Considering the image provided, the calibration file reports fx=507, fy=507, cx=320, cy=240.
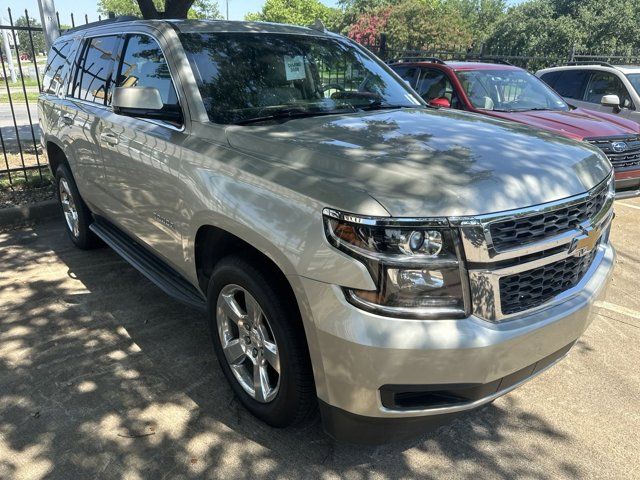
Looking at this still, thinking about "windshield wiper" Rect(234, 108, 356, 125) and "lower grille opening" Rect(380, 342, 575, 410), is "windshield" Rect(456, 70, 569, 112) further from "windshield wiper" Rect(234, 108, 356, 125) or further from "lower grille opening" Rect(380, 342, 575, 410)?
"lower grille opening" Rect(380, 342, 575, 410)

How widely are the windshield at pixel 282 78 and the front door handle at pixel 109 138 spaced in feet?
3.03

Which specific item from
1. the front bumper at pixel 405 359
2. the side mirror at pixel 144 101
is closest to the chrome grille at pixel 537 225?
the front bumper at pixel 405 359

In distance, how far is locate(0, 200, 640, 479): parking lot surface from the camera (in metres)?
2.44

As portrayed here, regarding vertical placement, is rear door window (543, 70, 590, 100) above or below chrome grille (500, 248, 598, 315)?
above

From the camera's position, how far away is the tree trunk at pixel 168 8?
262 inches

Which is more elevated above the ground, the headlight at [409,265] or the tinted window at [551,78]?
the tinted window at [551,78]

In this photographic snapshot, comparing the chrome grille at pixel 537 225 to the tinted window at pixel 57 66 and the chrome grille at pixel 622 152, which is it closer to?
the chrome grille at pixel 622 152

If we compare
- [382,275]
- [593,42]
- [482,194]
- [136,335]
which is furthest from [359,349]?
[593,42]

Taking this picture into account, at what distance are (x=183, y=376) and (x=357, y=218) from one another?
1.81 m

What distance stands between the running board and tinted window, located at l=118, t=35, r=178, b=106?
1.13 meters

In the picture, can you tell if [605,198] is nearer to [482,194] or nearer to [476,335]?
[482,194]

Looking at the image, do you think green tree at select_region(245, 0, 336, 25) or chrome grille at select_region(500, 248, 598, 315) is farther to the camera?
green tree at select_region(245, 0, 336, 25)

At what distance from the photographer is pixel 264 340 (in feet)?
8.17

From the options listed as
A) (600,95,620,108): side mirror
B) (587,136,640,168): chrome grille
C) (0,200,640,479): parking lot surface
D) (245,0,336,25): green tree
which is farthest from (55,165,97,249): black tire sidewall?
(245,0,336,25): green tree
